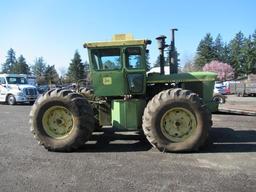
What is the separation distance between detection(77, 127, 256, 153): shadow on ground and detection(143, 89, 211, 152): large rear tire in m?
0.46

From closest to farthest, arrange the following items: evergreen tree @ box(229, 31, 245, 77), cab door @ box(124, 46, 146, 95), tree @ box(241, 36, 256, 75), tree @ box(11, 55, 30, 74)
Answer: cab door @ box(124, 46, 146, 95)
tree @ box(241, 36, 256, 75)
evergreen tree @ box(229, 31, 245, 77)
tree @ box(11, 55, 30, 74)

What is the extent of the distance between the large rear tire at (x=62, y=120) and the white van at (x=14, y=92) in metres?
21.6

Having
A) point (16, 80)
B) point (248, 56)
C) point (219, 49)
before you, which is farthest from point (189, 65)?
point (16, 80)

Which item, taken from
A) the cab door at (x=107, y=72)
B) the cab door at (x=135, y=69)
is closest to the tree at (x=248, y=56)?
the cab door at (x=135, y=69)

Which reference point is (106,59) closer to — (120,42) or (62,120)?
(120,42)

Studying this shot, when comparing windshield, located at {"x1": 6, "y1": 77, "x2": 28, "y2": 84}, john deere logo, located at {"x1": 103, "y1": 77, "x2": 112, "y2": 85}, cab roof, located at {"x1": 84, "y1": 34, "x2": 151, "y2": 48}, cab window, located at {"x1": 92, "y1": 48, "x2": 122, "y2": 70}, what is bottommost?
windshield, located at {"x1": 6, "y1": 77, "x2": 28, "y2": 84}

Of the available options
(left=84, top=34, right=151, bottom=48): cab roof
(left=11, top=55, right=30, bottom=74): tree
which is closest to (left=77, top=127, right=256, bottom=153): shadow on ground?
(left=84, top=34, right=151, bottom=48): cab roof

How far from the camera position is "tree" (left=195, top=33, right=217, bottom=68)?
347 feet

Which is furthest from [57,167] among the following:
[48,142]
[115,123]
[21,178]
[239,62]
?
[239,62]

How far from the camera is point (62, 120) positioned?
10672mm

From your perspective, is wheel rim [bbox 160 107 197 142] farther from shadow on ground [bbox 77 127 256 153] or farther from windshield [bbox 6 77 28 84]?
windshield [bbox 6 77 28 84]

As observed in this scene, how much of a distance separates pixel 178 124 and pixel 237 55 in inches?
3905

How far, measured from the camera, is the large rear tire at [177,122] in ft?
32.9

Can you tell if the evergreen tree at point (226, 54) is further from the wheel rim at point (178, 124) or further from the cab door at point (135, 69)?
the wheel rim at point (178, 124)
